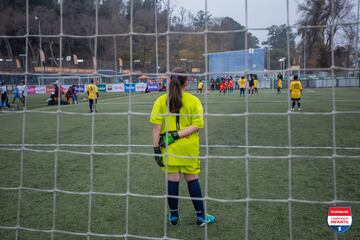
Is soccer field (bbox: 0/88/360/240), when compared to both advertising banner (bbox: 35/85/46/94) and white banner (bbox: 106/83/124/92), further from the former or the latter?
advertising banner (bbox: 35/85/46/94)

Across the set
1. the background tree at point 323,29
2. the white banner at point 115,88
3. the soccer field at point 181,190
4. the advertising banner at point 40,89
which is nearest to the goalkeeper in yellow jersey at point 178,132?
the soccer field at point 181,190

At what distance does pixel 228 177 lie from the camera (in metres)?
4.97

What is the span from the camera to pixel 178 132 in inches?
124

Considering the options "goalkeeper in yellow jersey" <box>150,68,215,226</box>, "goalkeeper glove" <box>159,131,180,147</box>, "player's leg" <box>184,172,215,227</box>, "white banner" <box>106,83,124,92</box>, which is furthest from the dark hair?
"white banner" <box>106,83,124,92</box>

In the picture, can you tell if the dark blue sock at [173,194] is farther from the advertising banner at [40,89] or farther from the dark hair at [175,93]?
the advertising banner at [40,89]

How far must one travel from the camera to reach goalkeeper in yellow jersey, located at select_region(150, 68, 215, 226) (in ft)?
10.3

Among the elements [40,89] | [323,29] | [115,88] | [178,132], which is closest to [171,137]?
[178,132]

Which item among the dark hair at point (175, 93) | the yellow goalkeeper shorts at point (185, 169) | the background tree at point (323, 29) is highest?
the background tree at point (323, 29)

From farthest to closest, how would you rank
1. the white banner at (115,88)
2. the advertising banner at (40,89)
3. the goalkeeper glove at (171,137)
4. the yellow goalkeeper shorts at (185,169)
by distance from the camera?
the white banner at (115,88)
the advertising banner at (40,89)
the yellow goalkeeper shorts at (185,169)
the goalkeeper glove at (171,137)

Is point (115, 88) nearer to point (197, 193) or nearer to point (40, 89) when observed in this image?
point (40, 89)

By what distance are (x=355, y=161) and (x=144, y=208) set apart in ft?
12.7

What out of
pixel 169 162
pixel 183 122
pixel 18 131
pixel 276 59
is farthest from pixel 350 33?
pixel 18 131

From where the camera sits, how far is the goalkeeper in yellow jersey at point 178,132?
3.14 meters

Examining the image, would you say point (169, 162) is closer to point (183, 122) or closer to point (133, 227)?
point (183, 122)
